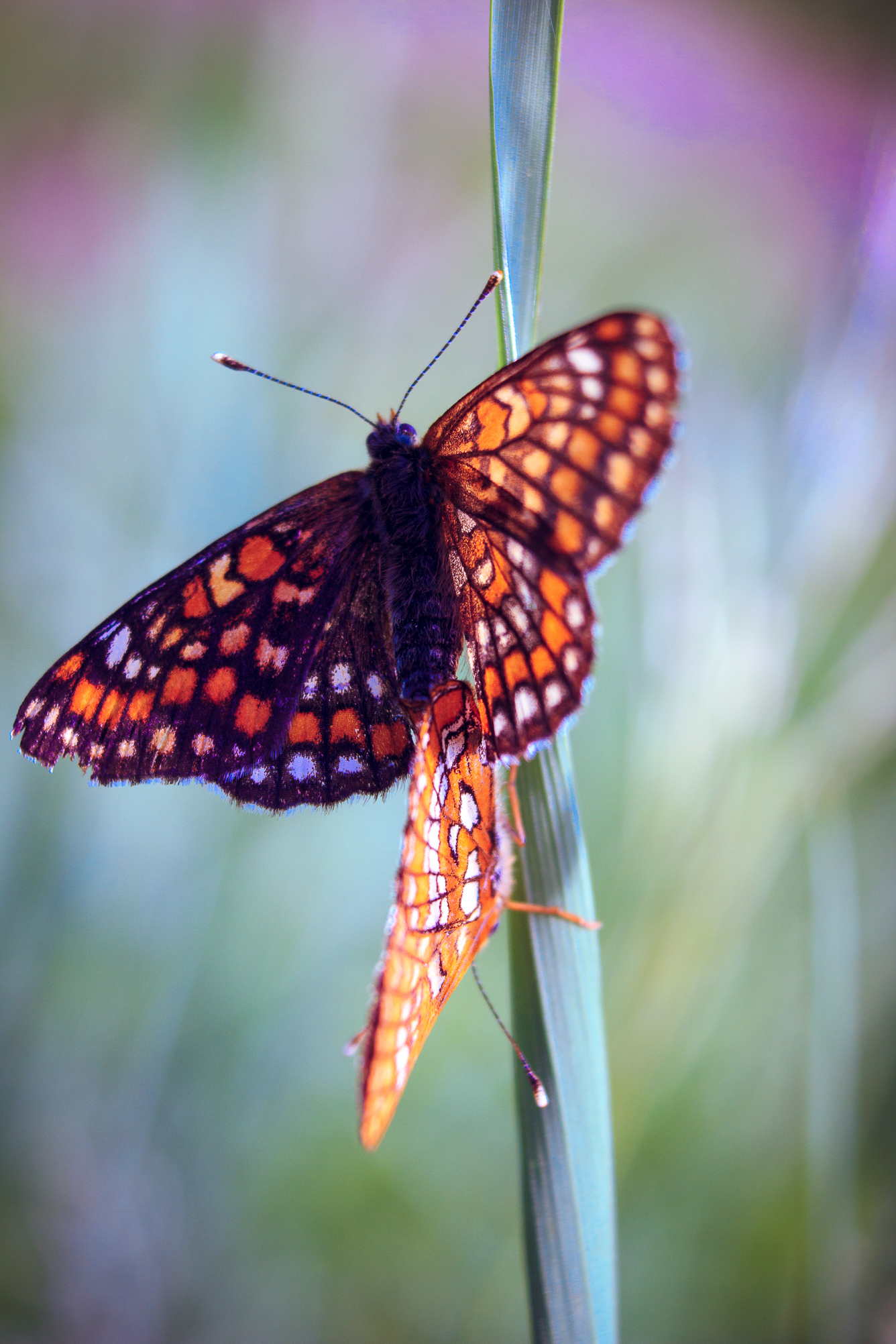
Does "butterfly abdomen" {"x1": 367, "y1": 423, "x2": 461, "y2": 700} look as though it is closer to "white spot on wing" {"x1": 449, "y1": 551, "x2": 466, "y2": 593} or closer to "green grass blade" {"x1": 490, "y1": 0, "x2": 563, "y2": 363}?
"white spot on wing" {"x1": 449, "y1": 551, "x2": 466, "y2": 593}

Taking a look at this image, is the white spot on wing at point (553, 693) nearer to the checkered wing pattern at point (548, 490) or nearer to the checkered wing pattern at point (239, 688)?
the checkered wing pattern at point (548, 490)

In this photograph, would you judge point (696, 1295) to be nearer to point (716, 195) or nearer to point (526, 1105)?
point (526, 1105)

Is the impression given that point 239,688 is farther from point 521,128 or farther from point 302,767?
point 521,128

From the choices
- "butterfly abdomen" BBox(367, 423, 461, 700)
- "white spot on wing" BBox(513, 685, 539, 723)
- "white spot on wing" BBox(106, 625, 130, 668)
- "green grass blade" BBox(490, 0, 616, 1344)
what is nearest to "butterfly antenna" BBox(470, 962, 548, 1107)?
"green grass blade" BBox(490, 0, 616, 1344)

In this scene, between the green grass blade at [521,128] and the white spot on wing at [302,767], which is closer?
the green grass blade at [521,128]

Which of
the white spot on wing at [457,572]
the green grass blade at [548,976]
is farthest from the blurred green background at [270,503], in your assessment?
the green grass blade at [548,976]

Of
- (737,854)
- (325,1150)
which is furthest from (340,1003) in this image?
(737,854)

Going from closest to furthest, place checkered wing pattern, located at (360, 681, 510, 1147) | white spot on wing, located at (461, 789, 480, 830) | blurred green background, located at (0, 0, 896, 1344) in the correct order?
checkered wing pattern, located at (360, 681, 510, 1147), white spot on wing, located at (461, 789, 480, 830), blurred green background, located at (0, 0, 896, 1344)
